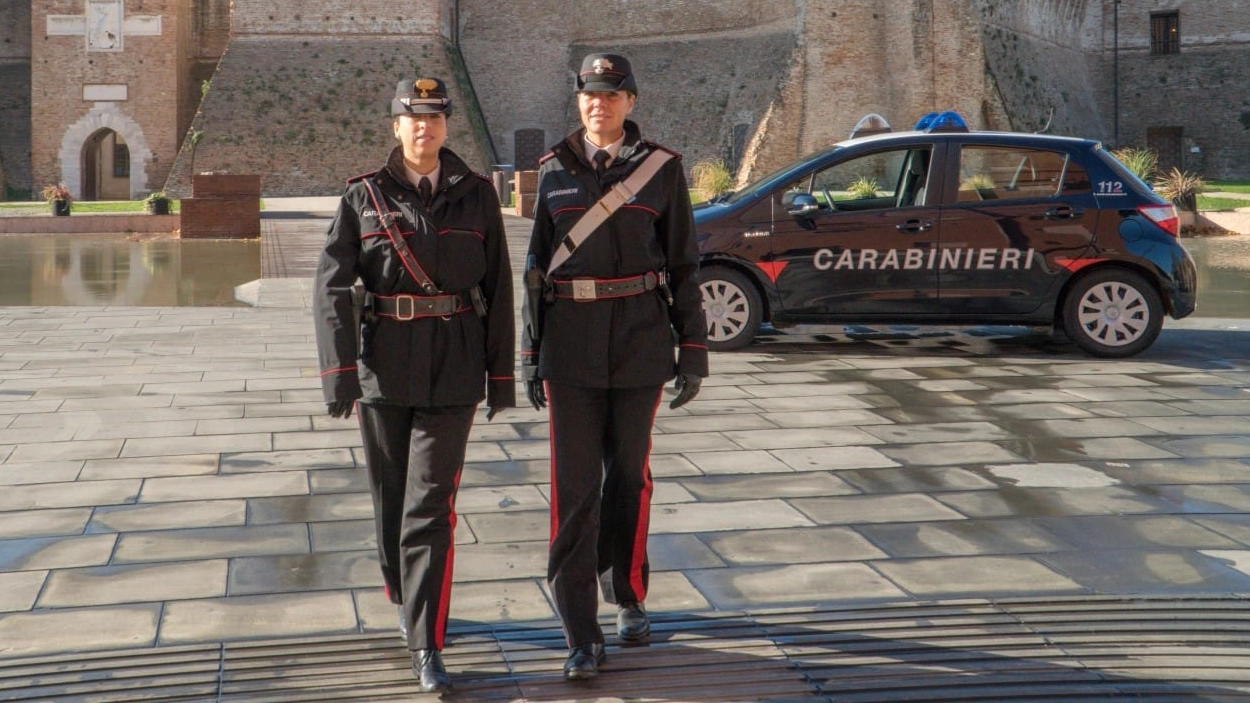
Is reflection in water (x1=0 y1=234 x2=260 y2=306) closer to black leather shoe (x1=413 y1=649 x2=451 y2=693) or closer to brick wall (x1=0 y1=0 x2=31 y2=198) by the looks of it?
black leather shoe (x1=413 y1=649 x2=451 y2=693)

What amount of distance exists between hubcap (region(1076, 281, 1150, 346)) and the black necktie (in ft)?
22.6

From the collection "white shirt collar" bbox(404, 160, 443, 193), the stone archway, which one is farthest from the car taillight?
the stone archway

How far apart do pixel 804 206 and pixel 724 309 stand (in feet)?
3.08

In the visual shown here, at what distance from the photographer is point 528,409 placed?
26.0 ft

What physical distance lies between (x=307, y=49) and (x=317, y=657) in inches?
1542

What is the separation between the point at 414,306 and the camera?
3.90m

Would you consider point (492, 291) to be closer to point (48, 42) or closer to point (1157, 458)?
point (1157, 458)

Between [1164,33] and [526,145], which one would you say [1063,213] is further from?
[1164,33]

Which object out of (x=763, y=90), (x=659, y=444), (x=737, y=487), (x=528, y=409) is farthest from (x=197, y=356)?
(x=763, y=90)

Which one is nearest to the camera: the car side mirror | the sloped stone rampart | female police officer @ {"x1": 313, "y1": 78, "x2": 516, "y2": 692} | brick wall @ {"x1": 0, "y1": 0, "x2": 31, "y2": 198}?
female police officer @ {"x1": 313, "y1": 78, "x2": 516, "y2": 692}

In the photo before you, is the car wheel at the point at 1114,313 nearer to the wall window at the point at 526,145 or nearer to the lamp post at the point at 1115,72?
the wall window at the point at 526,145

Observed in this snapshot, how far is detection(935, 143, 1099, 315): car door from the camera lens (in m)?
9.68

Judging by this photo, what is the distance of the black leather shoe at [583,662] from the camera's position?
12.2 feet

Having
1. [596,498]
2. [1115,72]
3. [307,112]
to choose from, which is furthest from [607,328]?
[1115,72]
